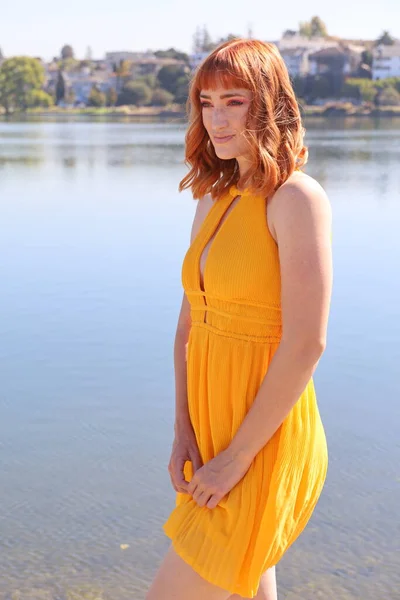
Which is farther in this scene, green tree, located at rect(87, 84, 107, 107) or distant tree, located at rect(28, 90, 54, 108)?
distant tree, located at rect(28, 90, 54, 108)

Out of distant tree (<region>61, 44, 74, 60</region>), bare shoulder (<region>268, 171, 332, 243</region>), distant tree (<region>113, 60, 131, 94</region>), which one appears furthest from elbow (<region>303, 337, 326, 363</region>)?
distant tree (<region>61, 44, 74, 60</region>)

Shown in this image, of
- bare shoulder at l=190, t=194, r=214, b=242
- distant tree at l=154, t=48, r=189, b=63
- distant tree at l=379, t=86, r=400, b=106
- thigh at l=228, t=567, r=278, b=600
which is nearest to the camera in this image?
thigh at l=228, t=567, r=278, b=600

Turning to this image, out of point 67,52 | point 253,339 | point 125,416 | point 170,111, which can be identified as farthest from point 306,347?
point 67,52

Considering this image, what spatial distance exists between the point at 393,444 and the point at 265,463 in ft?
8.33

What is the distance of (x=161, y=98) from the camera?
8888 centimetres

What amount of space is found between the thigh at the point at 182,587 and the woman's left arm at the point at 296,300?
264mm

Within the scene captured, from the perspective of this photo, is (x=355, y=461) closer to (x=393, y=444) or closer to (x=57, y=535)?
(x=393, y=444)

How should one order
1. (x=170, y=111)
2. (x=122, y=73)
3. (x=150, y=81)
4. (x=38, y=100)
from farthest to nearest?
(x=122, y=73) < (x=38, y=100) < (x=150, y=81) < (x=170, y=111)

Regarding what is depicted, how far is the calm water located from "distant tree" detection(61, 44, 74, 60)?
151 metres

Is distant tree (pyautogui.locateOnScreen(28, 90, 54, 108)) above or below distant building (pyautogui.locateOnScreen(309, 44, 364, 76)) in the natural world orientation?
below

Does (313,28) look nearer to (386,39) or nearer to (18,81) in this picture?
(386,39)

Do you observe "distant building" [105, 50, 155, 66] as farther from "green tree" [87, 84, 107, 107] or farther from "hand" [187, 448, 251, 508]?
"hand" [187, 448, 251, 508]

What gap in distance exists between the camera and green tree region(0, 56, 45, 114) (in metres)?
99.1

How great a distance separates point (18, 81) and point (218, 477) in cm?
10442
